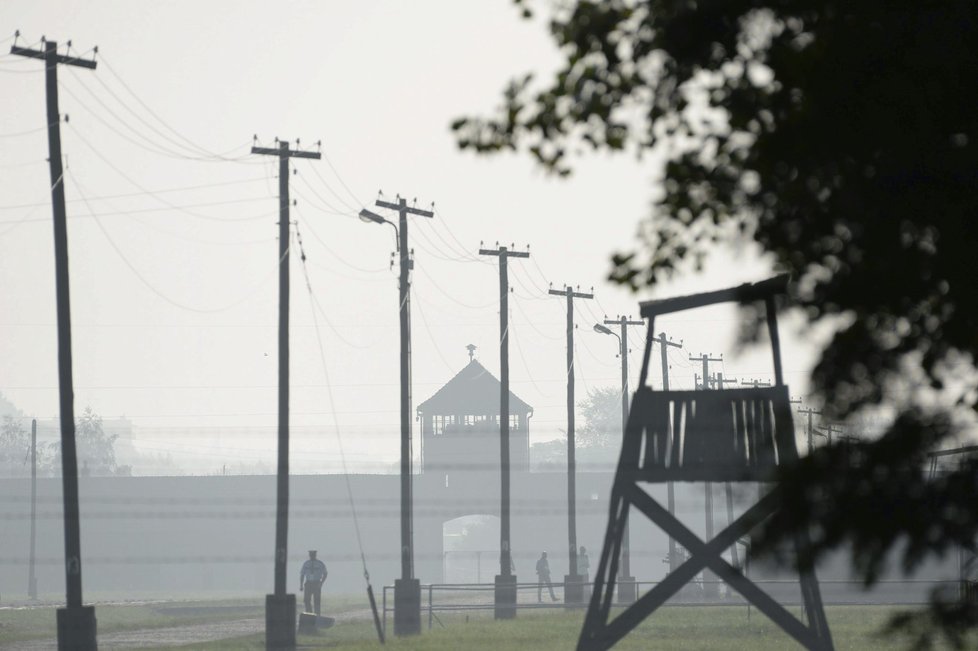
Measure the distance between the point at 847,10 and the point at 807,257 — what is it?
0.70 meters

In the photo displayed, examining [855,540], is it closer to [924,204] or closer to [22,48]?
[924,204]

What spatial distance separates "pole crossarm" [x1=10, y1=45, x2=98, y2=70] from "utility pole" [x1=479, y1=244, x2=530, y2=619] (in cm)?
1565

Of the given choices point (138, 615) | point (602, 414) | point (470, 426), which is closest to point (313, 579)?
point (138, 615)

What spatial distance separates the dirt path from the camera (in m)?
27.2

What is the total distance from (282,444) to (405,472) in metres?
5.05

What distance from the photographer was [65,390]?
2128cm

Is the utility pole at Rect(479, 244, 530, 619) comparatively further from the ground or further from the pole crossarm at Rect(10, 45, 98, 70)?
the pole crossarm at Rect(10, 45, 98, 70)

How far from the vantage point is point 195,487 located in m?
63.9

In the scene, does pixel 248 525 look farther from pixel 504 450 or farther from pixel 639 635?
pixel 639 635

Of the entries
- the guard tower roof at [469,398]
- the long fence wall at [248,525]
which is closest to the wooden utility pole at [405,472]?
the long fence wall at [248,525]

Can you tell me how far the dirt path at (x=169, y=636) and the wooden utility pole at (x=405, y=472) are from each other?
10.6 ft

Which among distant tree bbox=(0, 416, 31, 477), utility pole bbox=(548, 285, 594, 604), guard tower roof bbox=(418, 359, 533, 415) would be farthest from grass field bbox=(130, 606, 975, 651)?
distant tree bbox=(0, 416, 31, 477)

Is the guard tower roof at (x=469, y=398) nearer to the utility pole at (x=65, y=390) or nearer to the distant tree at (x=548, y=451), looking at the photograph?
the utility pole at (x=65, y=390)

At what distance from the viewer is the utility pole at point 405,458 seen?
2944 cm
